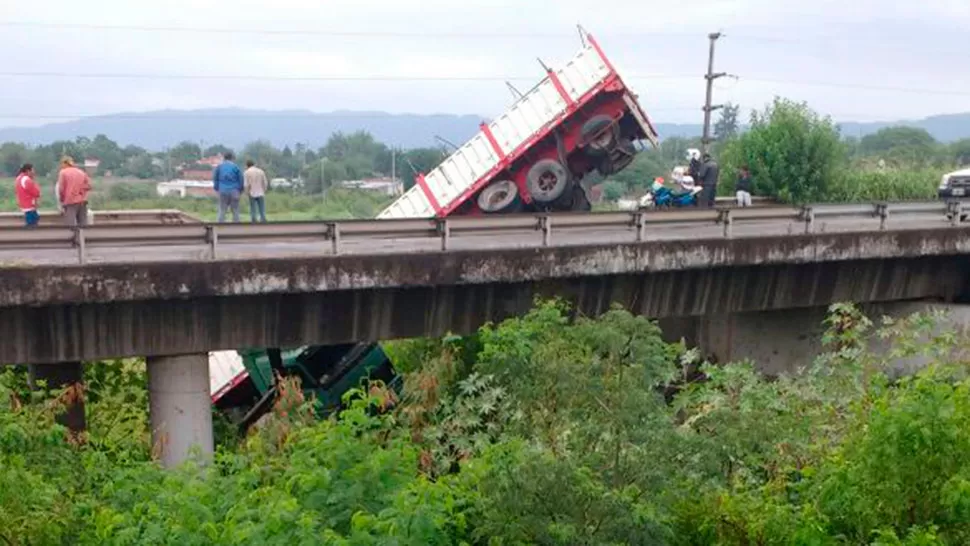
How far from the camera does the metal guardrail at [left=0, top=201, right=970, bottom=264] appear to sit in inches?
525

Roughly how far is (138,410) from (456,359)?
486cm

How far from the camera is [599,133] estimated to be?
73.5ft

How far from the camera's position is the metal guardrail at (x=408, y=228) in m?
13.3

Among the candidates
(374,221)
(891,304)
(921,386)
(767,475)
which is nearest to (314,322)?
(374,221)

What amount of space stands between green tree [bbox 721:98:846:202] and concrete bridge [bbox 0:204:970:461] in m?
18.8

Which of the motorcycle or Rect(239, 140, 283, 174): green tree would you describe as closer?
the motorcycle

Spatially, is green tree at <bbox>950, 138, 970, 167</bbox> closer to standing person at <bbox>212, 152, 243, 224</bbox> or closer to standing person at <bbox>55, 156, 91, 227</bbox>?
standing person at <bbox>212, 152, 243, 224</bbox>

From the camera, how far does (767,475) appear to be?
391 inches

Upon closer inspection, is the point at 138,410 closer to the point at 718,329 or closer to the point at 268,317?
the point at 268,317

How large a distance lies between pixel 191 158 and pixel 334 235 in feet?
295

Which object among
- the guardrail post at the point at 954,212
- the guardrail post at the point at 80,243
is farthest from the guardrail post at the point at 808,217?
the guardrail post at the point at 80,243

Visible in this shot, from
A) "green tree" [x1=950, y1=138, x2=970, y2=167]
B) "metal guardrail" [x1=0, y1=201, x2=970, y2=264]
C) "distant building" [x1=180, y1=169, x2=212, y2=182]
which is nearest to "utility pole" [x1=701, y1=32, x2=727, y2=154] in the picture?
"metal guardrail" [x1=0, y1=201, x2=970, y2=264]

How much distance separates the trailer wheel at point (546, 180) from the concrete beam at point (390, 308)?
578 centimetres

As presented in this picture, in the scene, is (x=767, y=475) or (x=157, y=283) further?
(x=157, y=283)
